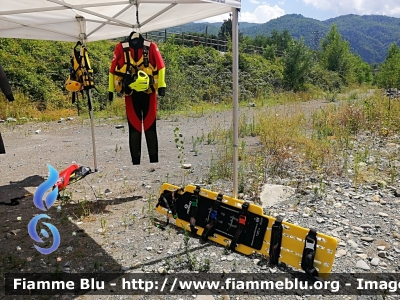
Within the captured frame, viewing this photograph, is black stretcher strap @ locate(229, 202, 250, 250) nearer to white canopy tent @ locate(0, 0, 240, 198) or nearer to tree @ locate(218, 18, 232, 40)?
white canopy tent @ locate(0, 0, 240, 198)

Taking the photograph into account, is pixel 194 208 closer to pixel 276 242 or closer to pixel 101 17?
pixel 276 242

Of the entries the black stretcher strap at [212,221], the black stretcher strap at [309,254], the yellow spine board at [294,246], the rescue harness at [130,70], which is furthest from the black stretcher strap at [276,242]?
the rescue harness at [130,70]

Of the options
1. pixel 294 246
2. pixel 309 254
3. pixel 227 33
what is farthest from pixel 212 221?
pixel 227 33

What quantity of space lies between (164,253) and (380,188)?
3.39 metres

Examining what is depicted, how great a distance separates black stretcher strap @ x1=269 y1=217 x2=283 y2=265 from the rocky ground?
0.11m

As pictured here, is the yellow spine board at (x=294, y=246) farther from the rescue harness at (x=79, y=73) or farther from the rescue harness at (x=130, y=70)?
the rescue harness at (x=79, y=73)

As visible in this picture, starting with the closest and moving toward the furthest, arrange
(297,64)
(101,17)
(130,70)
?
1. (130,70)
2. (101,17)
3. (297,64)

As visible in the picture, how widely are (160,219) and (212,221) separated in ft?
2.72

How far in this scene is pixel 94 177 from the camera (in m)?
5.75

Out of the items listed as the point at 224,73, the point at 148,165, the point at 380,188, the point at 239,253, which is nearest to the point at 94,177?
the point at 148,165

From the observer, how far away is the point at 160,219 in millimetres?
4145

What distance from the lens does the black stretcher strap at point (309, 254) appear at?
2936mm

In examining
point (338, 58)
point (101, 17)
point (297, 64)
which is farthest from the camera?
point (338, 58)

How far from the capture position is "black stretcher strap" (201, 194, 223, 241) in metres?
3.62
